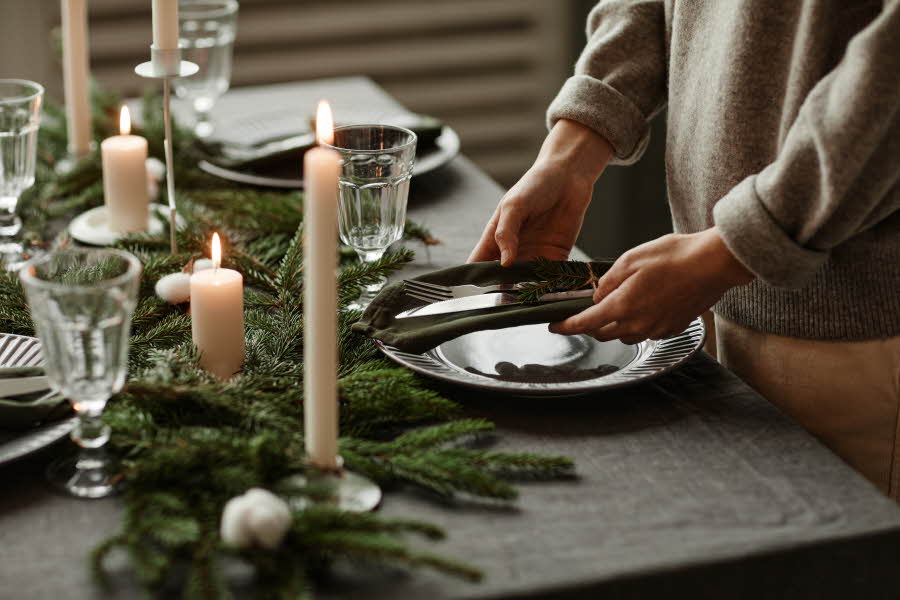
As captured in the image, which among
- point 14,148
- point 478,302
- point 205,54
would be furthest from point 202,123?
point 478,302

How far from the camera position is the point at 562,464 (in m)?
0.79

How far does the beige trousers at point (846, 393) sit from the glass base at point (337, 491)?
483 mm

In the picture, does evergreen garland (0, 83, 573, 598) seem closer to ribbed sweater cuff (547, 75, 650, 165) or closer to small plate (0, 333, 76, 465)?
small plate (0, 333, 76, 465)

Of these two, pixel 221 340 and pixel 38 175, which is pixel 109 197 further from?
pixel 221 340

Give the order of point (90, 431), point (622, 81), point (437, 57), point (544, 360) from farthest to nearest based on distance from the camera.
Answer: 1. point (437, 57)
2. point (622, 81)
3. point (544, 360)
4. point (90, 431)

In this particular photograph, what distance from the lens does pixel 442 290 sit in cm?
99

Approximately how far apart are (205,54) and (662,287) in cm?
102

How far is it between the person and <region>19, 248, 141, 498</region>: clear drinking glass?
39cm

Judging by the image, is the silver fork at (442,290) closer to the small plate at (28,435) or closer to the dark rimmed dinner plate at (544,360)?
the dark rimmed dinner plate at (544,360)

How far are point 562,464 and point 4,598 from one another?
0.39m

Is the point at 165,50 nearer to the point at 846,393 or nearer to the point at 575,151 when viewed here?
the point at 575,151

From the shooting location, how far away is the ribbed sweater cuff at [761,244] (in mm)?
862

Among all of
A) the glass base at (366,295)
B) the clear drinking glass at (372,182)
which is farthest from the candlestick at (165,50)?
the glass base at (366,295)

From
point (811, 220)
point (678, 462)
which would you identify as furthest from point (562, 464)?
point (811, 220)
